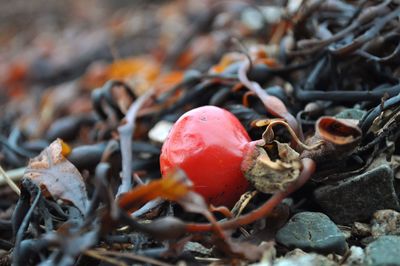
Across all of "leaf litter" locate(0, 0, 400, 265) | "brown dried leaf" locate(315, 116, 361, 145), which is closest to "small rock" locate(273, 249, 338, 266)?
"leaf litter" locate(0, 0, 400, 265)

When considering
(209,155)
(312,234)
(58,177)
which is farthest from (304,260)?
(58,177)

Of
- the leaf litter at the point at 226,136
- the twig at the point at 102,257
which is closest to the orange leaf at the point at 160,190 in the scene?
the leaf litter at the point at 226,136

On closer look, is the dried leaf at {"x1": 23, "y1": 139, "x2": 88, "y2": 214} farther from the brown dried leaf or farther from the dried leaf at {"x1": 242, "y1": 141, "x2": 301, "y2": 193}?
the brown dried leaf

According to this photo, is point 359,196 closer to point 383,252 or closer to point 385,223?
point 385,223

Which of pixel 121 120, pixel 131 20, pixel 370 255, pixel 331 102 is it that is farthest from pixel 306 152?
pixel 131 20

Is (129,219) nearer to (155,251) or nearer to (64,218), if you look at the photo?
(155,251)
